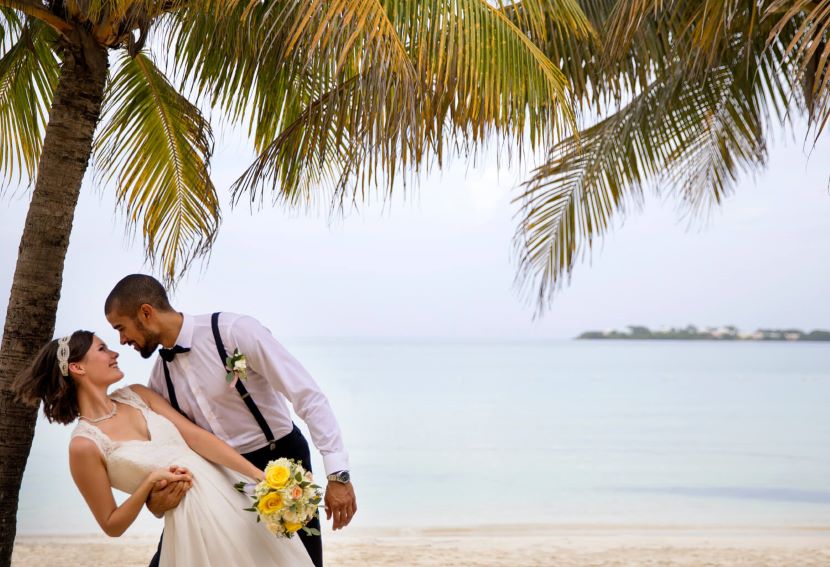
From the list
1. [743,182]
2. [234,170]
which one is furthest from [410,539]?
[743,182]

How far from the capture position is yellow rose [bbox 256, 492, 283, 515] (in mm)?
3148

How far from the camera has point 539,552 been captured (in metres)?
10.2

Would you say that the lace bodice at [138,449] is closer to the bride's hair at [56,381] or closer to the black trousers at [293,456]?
the bride's hair at [56,381]

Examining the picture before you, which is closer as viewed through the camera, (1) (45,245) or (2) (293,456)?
(2) (293,456)

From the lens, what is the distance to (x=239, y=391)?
3549 mm

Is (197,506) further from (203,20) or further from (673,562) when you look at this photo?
(673,562)

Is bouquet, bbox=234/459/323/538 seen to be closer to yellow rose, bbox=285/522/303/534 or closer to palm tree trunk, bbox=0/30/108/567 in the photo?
yellow rose, bbox=285/522/303/534

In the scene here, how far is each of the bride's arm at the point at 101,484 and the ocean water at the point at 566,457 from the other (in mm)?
9912

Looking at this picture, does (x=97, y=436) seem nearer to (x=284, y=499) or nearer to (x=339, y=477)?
(x=284, y=499)

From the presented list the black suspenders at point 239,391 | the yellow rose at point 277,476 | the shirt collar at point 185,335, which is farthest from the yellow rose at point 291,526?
the shirt collar at point 185,335

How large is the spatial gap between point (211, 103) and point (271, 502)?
3.47 meters

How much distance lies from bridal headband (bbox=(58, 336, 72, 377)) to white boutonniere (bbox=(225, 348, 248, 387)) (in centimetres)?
53

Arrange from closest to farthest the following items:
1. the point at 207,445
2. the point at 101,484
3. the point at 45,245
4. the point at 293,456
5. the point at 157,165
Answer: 1. the point at 101,484
2. the point at 207,445
3. the point at 293,456
4. the point at 45,245
5. the point at 157,165

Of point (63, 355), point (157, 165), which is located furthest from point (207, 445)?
point (157, 165)
